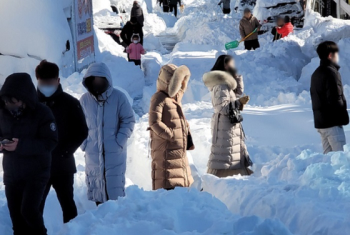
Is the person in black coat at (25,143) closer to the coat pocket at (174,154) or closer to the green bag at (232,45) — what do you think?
the coat pocket at (174,154)

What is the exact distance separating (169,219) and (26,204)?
1411 mm

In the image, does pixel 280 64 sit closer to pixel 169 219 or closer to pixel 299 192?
pixel 299 192

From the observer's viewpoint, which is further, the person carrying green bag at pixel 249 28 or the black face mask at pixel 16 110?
the person carrying green bag at pixel 249 28

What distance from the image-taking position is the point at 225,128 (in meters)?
6.90

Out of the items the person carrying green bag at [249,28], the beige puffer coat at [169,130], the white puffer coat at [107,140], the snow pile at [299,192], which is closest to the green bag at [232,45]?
the person carrying green bag at [249,28]

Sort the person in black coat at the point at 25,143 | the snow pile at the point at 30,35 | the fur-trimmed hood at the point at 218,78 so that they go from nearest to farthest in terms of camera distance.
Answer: the person in black coat at the point at 25,143
the fur-trimmed hood at the point at 218,78
the snow pile at the point at 30,35

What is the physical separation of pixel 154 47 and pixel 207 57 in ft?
28.8

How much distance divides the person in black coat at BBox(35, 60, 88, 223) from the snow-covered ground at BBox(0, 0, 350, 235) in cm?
60

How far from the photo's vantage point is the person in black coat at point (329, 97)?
6.31 metres

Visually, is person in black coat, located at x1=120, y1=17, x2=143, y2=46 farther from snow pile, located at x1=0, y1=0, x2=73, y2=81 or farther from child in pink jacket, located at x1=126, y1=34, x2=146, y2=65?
snow pile, located at x1=0, y1=0, x2=73, y2=81

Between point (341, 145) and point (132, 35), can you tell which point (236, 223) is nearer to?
point (341, 145)

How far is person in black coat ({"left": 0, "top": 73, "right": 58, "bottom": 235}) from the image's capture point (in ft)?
15.3

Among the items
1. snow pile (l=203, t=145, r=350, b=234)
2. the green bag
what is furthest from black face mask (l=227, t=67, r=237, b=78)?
the green bag

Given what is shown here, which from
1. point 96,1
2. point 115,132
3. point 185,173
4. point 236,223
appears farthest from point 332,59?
point 96,1
